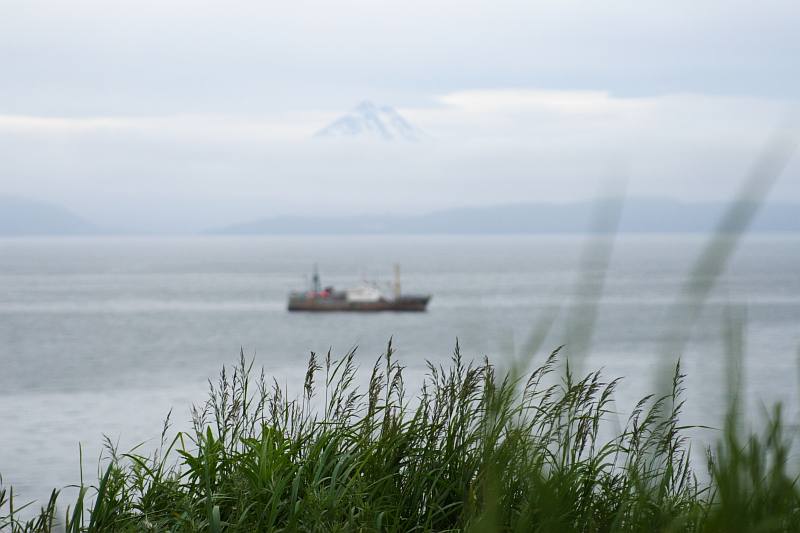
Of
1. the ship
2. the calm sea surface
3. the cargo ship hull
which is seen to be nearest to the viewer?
the calm sea surface

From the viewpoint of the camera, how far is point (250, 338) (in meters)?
66.9

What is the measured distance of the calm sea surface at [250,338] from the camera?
1.44 m

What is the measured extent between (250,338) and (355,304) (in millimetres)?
14708

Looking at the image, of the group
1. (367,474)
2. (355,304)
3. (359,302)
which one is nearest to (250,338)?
(355,304)

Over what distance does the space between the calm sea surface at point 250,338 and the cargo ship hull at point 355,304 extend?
3.03ft

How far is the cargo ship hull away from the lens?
79.1m

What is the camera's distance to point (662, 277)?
12412 cm

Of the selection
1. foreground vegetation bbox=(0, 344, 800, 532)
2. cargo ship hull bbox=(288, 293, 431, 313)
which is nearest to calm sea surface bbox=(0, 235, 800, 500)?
foreground vegetation bbox=(0, 344, 800, 532)

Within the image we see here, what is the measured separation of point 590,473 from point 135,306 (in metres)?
90.2

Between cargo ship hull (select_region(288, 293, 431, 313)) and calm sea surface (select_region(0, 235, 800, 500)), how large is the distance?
92 cm

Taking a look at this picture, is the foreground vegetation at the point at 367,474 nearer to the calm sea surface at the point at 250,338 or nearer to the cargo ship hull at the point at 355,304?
the calm sea surface at the point at 250,338

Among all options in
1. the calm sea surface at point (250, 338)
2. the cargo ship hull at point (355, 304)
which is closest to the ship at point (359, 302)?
the cargo ship hull at point (355, 304)

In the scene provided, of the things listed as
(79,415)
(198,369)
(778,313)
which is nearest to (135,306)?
(198,369)

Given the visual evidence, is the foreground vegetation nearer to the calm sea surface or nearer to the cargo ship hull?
the calm sea surface
